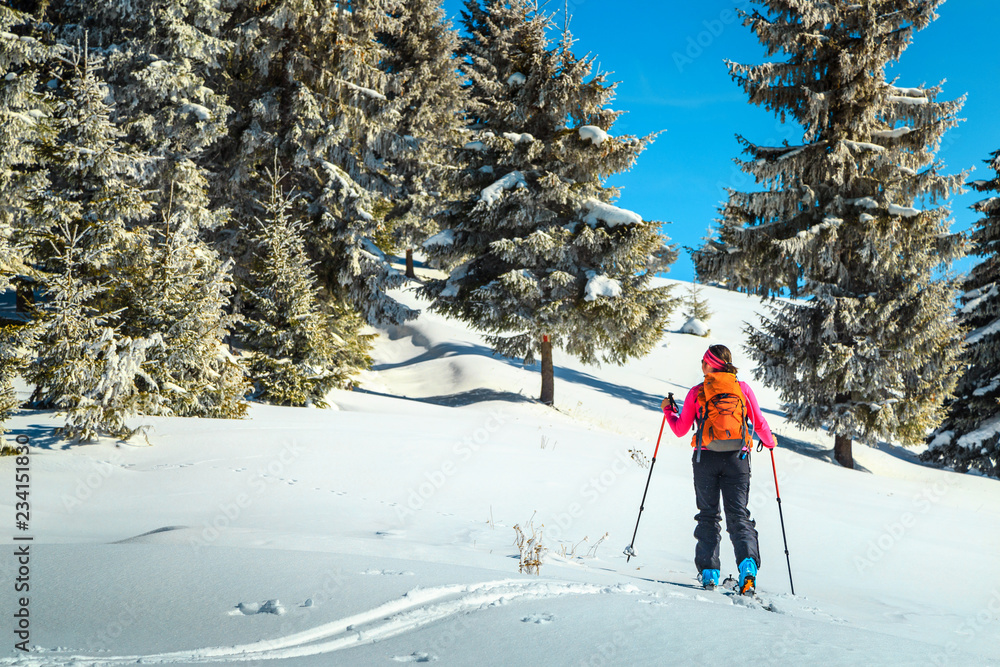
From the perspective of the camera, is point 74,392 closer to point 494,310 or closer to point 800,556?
point 800,556

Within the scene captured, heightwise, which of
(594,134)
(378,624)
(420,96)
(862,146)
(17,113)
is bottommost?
(378,624)

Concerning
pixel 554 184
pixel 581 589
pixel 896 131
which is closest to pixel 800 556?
pixel 581 589

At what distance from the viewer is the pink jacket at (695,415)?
15.8ft

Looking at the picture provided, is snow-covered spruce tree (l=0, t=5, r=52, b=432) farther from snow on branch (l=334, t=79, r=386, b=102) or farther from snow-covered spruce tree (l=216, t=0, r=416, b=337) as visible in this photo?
snow on branch (l=334, t=79, r=386, b=102)

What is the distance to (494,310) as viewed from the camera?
15.7 meters

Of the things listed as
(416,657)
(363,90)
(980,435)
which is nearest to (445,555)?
(416,657)

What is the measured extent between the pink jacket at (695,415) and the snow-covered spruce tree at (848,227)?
11.1 meters

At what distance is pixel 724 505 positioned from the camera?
15.4ft

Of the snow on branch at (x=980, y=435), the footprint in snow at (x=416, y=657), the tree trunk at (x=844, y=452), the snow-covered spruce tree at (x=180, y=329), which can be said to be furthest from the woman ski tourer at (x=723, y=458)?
the snow on branch at (x=980, y=435)

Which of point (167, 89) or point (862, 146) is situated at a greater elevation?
point (167, 89)

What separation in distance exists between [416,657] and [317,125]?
58.7 ft

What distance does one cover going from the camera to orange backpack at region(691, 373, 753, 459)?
4.67 meters

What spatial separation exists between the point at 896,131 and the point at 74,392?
17705 millimetres

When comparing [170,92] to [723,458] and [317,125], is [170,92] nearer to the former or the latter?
[317,125]
